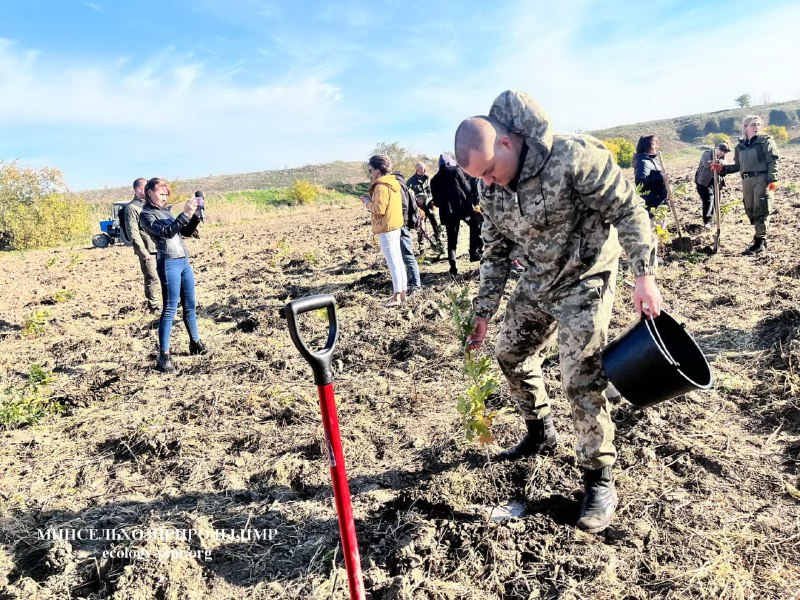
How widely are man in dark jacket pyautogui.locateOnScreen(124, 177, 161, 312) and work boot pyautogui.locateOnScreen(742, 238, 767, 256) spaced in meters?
8.66

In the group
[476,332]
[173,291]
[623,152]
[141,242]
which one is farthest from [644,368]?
[623,152]

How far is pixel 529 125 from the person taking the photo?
2221 mm

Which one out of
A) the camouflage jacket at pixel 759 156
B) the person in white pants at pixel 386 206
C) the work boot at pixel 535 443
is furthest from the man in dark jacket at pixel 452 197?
the work boot at pixel 535 443

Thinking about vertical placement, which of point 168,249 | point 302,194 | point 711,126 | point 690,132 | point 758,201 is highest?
point 711,126

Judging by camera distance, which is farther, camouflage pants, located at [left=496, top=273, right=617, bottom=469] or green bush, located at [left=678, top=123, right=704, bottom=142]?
green bush, located at [left=678, top=123, right=704, bottom=142]

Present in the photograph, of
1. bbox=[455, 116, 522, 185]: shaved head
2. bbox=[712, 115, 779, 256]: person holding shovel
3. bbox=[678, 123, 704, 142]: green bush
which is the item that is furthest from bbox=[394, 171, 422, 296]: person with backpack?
bbox=[678, 123, 704, 142]: green bush

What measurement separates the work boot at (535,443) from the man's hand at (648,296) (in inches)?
43.0

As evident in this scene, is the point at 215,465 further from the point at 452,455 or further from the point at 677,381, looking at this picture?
the point at 677,381

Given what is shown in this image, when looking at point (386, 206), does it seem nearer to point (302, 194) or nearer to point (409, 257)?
point (409, 257)

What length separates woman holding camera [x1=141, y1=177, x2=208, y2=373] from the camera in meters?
4.95

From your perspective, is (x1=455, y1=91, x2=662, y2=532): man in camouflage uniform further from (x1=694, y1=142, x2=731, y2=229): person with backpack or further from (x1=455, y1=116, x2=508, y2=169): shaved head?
(x1=694, y1=142, x2=731, y2=229): person with backpack

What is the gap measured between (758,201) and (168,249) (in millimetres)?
7920

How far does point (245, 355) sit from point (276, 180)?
215 feet

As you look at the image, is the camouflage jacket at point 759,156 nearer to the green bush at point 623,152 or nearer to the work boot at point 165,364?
the work boot at point 165,364
